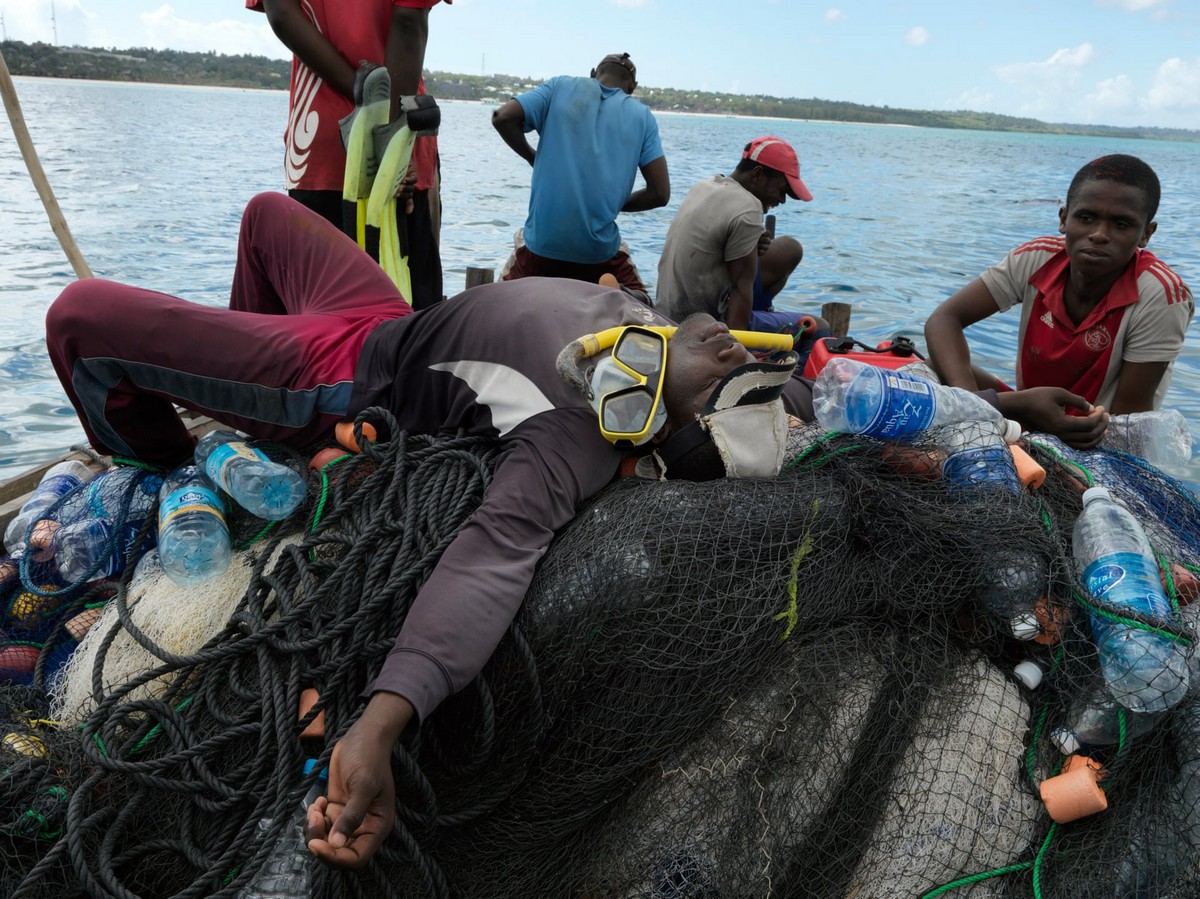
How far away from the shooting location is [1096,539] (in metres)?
2.41

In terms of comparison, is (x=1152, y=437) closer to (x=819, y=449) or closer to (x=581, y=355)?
(x=819, y=449)

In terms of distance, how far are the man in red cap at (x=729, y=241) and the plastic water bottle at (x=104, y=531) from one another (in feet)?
11.4

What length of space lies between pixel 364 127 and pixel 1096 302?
3222mm

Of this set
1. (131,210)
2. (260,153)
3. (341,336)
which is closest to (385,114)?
(341,336)

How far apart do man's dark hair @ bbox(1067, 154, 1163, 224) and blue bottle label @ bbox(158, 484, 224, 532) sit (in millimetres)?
3423

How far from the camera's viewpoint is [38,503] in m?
3.16

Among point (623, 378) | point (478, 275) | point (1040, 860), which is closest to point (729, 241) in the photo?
point (478, 275)

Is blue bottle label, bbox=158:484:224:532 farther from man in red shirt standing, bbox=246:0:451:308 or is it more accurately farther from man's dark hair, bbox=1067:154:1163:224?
man's dark hair, bbox=1067:154:1163:224

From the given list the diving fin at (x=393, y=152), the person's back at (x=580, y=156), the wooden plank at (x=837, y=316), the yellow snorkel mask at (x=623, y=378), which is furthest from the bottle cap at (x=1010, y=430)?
the wooden plank at (x=837, y=316)

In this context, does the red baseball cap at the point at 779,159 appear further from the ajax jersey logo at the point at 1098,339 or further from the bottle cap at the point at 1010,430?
the bottle cap at the point at 1010,430

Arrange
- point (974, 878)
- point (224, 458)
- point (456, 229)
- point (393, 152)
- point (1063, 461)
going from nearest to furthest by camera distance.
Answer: point (974, 878) < point (224, 458) < point (1063, 461) < point (393, 152) < point (456, 229)

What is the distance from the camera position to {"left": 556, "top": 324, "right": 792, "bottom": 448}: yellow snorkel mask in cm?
234

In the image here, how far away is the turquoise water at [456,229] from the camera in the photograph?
9.26 m

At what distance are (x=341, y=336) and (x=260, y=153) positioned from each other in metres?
31.7
